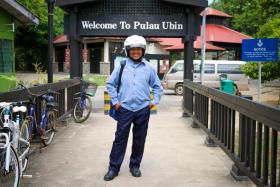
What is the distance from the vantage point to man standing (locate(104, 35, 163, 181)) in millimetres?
6160

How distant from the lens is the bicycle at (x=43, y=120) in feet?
24.0

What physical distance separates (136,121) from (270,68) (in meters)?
10.9

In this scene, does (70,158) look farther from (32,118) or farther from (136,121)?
(136,121)

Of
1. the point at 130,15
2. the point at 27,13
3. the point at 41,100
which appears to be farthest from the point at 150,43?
the point at 41,100

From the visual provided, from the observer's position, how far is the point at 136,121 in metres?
6.27

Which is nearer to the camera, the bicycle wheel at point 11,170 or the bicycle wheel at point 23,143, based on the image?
the bicycle wheel at point 11,170

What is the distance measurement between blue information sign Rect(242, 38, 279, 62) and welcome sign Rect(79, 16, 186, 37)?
6.97ft

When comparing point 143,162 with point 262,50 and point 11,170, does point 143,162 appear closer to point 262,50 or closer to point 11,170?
point 11,170

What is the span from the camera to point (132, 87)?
6160 mm

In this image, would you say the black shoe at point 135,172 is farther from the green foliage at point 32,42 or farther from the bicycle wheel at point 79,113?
the green foliage at point 32,42

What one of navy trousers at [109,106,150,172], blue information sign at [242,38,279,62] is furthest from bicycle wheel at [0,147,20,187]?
blue information sign at [242,38,279,62]

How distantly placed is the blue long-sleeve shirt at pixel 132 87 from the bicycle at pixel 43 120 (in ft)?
4.77

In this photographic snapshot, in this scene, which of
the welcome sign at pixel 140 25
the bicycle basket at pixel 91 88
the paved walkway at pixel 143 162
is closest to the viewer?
the paved walkway at pixel 143 162

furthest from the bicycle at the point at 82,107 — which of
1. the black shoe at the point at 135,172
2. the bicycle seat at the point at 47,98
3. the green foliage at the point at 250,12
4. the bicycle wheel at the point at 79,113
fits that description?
the green foliage at the point at 250,12
